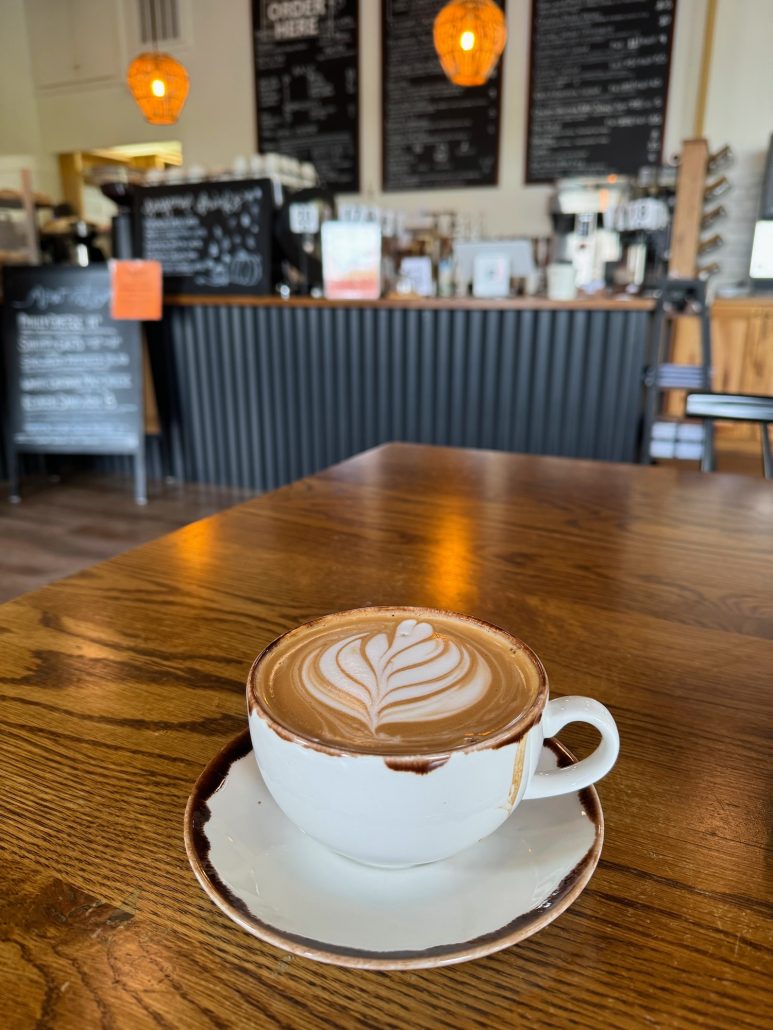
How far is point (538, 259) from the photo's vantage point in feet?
16.7

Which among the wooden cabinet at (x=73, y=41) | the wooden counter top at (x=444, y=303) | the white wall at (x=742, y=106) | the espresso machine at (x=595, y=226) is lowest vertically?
the wooden counter top at (x=444, y=303)

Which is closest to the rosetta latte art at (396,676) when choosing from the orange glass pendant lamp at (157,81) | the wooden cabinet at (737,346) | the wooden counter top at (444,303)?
the wooden counter top at (444,303)

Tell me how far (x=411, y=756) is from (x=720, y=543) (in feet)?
2.23

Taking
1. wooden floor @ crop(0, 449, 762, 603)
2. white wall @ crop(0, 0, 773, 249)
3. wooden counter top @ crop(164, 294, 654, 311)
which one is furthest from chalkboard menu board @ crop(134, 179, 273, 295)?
white wall @ crop(0, 0, 773, 249)

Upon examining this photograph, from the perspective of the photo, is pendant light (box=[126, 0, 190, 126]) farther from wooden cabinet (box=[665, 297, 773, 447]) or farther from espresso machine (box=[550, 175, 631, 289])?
wooden cabinet (box=[665, 297, 773, 447])

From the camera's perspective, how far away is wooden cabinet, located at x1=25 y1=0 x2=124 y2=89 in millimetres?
6371

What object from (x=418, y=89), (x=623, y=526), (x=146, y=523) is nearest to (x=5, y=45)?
(x=418, y=89)

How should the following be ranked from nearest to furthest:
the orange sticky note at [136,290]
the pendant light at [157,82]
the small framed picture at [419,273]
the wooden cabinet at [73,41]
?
the orange sticky note at [136,290] → the small framed picture at [419,273] → the pendant light at [157,82] → the wooden cabinet at [73,41]

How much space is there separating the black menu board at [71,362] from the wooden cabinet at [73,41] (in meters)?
4.05

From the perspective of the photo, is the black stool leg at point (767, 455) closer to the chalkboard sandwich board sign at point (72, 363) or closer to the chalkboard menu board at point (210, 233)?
the chalkboard menu board at point (210, 233)

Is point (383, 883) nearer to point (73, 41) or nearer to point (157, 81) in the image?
point (157, 81)

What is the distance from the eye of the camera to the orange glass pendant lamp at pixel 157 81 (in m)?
4.40

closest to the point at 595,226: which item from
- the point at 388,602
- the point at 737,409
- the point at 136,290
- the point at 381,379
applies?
the point at 381,379

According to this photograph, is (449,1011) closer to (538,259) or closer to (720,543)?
(720,543)
